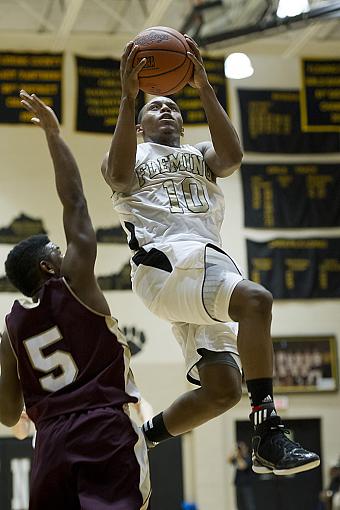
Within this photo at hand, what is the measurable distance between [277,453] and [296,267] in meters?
12.9

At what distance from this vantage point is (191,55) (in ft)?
17.3

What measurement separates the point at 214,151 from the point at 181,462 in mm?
11552

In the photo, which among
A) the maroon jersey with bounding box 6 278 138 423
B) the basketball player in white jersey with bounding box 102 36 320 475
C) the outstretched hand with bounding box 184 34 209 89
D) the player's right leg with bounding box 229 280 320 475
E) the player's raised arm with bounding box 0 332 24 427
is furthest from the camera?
the outstretched hand with bounding box 184 34 209 89

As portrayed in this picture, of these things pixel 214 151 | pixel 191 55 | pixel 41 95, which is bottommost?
pixel 214 151

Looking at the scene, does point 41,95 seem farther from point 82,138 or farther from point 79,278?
point 79,278

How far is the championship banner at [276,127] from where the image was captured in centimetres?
1739

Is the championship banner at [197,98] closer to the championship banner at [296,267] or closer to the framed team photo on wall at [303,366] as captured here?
the championship banner at [296,267]

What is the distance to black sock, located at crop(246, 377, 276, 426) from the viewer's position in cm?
450

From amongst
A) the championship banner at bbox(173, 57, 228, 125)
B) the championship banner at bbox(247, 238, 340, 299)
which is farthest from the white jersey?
the championship banner at bbox(247, 238, 340, 299)

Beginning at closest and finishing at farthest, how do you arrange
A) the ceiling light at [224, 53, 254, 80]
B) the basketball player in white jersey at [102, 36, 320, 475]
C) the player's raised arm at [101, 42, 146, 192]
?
the basketball player in white jersey at [102, 36, 320, 475] < the player's raised arm at [101, 42, 146, 192] < the ceiling light at [224, 53, 254, 80]

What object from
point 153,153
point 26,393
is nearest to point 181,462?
point 153,153

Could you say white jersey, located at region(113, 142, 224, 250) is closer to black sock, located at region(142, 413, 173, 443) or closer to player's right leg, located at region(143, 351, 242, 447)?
player's right leg, located at region(143, 351, 242, 447)

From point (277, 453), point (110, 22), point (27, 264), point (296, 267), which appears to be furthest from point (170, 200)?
→ point (110, 22)

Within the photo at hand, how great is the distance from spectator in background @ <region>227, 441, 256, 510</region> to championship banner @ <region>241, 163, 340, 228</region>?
4.42m
